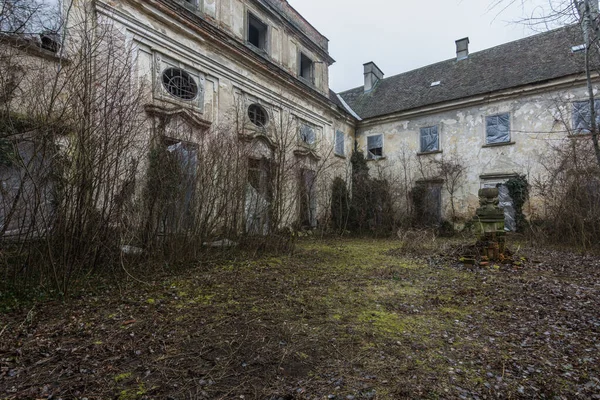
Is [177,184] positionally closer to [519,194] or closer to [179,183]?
[179,183]

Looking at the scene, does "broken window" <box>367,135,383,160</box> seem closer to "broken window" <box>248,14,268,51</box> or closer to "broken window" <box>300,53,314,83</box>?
"broken window" <box>300,53,314,83</box>

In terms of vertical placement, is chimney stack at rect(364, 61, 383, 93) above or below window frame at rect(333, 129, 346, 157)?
above

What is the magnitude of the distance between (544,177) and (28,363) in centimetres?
1533

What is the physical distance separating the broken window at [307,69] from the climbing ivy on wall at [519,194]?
32.7 ft

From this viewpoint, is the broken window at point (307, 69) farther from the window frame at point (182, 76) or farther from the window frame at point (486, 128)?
the window frame at point (486, 128)

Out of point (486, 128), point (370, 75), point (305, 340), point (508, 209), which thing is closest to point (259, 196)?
point (305, 340)

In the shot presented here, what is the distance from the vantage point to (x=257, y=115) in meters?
10.8

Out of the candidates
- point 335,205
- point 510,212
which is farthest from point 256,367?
point 510,212

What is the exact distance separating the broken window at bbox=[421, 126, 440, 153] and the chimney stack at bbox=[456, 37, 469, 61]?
5400 millimetres

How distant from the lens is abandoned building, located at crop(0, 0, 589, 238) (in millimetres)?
7207

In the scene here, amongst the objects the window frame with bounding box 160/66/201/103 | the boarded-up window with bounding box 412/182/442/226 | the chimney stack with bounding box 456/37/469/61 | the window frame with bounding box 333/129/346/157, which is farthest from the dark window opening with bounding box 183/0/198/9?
the chimney stack with bounding box 456/37/469/61

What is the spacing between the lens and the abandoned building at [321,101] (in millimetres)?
7207

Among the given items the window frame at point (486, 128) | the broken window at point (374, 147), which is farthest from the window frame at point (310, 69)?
the window frame at point (486, 128)

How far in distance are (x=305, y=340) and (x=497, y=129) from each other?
46.0 feet
